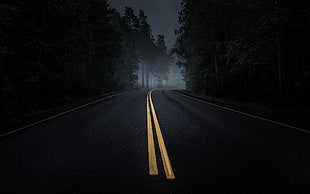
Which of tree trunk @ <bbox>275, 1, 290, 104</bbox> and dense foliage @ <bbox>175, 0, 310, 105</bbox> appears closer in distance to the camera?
dense foliage @ <bbox>175, 0, 310, 105</bbox>

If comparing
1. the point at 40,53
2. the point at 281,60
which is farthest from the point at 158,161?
the point at 40,53

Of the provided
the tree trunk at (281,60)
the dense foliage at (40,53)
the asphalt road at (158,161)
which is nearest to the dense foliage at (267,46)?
the tree trunk at (281,60)

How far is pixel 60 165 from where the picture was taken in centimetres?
320

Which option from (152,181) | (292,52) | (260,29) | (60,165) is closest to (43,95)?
(60,165)

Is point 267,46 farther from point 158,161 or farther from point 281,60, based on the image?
point 158,161

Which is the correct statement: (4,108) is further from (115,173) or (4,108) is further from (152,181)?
(152,181)

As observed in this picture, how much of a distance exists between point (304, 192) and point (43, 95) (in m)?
13.6

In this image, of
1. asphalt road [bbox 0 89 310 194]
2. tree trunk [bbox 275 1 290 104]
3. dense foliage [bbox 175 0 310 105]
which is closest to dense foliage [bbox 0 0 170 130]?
asphalt road [bbox 0 89 310 194]

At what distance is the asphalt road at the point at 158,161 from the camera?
8.32 ft

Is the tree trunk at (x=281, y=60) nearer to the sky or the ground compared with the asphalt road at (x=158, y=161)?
nearer to the sky

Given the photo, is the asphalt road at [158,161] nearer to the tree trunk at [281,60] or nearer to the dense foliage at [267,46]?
the tree trunk at [281,60]

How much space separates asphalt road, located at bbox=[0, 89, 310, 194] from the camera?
8.32ft

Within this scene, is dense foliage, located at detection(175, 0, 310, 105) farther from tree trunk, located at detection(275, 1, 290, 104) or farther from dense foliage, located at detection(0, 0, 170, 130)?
dense foliage, located at detection(0, 0, 170, 130)

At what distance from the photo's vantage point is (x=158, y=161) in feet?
10.9
